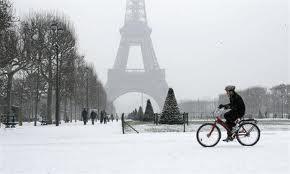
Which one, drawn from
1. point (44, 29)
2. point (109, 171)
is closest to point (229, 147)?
point (109, 171)

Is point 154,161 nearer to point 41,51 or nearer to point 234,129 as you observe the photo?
point 234,129

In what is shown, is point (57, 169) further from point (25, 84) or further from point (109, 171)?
point (25, 84)

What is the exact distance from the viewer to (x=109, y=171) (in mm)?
7117

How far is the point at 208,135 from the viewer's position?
10812 mm

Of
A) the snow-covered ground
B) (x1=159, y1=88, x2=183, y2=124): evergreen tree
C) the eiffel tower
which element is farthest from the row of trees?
the eiffel tower

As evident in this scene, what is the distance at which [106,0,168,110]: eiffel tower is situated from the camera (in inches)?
4085

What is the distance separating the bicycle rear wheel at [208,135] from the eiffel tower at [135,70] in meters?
91.3

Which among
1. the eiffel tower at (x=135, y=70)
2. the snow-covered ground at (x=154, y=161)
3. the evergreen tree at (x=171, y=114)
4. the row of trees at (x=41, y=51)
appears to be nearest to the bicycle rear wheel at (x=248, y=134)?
the snow-covered ground at (x=154, y=161)

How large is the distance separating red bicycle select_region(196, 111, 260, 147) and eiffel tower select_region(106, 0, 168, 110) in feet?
299

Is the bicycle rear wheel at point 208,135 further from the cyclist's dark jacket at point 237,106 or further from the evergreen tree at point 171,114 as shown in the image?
the evergreen tree at point 171,114

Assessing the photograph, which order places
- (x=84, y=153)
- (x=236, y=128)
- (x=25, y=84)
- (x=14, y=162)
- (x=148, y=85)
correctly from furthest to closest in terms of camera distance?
(x=148, y=85) → (x=25, y=84) → (x=236, y=128) → (x=84, y=153) → (x=14, y=162)

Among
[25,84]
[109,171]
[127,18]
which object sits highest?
[127,18]

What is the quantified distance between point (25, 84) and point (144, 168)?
60.7 metres

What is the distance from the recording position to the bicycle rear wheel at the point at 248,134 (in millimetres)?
10797
